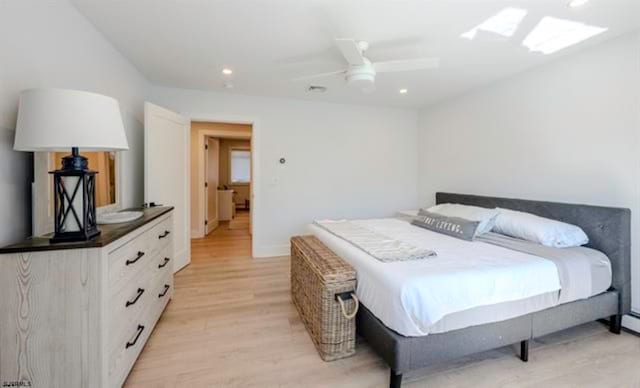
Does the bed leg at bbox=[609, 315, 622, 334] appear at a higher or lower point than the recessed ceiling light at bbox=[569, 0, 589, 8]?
lower

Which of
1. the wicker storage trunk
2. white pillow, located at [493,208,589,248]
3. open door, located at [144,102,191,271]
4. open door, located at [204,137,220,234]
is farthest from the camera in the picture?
open door, located at [204,137,220,234]

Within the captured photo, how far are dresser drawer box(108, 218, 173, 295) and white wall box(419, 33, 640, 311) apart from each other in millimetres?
3753

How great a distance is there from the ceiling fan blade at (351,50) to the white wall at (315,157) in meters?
2.18

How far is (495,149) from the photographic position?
3393 millimetres

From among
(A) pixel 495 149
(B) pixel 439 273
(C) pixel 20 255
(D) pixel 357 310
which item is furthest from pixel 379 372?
(A) pixel 495 149

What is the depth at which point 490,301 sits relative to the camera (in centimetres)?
165

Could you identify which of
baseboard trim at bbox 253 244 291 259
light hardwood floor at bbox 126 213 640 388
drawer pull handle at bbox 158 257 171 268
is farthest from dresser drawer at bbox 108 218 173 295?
baseboard trim at bbox 253 244 291 259

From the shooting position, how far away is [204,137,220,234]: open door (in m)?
5.75

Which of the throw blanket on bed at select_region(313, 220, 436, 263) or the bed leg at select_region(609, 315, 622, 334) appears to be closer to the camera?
the throw blanket on bed at select_region(313, 220, 436, 263)

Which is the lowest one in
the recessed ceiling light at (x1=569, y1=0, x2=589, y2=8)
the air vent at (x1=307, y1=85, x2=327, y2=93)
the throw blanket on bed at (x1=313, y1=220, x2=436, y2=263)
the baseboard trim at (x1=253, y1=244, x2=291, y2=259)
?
the baseboard trim at (x1=253, y1=244, x2=291, y2=259)

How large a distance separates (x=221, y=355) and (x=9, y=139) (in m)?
1.80

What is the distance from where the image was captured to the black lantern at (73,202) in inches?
54.1

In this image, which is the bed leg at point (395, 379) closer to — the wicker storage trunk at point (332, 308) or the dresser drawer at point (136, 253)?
the wicker storage trunk at point (332, 308)

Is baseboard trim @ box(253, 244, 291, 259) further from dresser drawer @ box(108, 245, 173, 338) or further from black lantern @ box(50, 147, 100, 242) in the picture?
black lantern @ box(50, 147, 100, 242)
